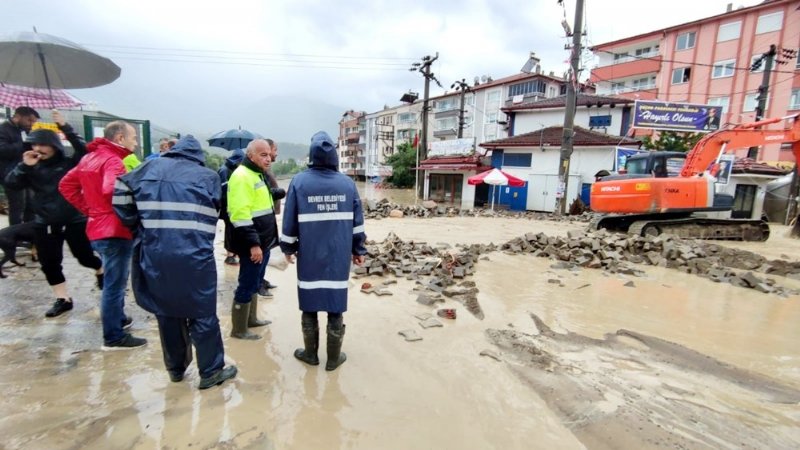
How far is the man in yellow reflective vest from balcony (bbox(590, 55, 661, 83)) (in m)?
34.0

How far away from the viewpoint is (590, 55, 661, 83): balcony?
31016 mm

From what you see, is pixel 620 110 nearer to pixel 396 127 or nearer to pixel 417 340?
pixel 417 340

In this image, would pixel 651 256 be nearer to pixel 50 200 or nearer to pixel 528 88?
pixel 50 200

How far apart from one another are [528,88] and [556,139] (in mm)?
15362

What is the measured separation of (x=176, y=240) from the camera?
2.28 m

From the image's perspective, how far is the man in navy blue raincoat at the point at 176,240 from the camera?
7.46 feet

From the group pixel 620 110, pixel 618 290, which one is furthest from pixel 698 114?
pixel 618 290

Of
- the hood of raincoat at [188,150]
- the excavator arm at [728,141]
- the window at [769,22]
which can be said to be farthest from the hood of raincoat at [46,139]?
the window at [769,22]

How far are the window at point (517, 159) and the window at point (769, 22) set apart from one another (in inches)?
794

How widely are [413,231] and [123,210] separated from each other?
368 inches

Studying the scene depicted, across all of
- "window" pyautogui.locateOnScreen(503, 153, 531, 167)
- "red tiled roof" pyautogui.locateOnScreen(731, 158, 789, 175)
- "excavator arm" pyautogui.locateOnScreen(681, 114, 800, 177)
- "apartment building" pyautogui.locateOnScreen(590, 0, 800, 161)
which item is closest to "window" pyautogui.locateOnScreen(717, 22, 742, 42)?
"apartment building" pyautogui.locateOnScreen(590, 0, 800, 161)

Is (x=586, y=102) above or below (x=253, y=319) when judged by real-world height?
above

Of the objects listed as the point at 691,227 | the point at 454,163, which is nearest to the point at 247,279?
the point at 691,227

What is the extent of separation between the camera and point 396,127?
5459cm
